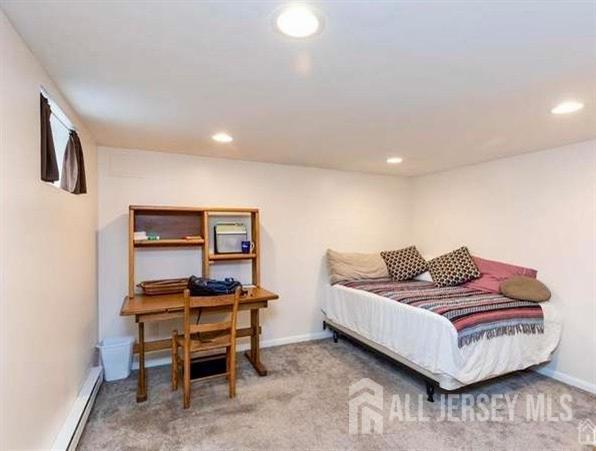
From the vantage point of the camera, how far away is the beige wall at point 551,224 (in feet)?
9.73

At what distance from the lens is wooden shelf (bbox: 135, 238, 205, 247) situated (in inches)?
125

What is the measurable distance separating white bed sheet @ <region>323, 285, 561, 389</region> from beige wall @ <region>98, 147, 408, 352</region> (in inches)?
38.5

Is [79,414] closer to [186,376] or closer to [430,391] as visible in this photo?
[186,376]

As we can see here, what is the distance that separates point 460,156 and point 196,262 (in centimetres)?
306

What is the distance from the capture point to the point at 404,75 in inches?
70.0

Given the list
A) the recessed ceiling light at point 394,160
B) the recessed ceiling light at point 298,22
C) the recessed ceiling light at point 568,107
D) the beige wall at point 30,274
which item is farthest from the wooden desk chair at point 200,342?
the recessed ceiling light at point 568,107

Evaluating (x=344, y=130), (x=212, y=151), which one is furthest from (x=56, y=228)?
(x=344, y=130)

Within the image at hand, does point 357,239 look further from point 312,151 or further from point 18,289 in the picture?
point 18,289

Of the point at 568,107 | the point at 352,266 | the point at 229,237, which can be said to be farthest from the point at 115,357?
the point at 568,107

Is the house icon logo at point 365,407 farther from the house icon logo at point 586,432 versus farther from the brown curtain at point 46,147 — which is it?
the brown curtain at point 46,147

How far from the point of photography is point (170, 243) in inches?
128

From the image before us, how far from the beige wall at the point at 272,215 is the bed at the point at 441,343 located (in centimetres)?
91

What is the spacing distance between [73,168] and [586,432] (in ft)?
12.9

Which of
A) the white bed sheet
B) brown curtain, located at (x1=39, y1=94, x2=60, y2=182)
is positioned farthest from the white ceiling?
the white bed sheet
